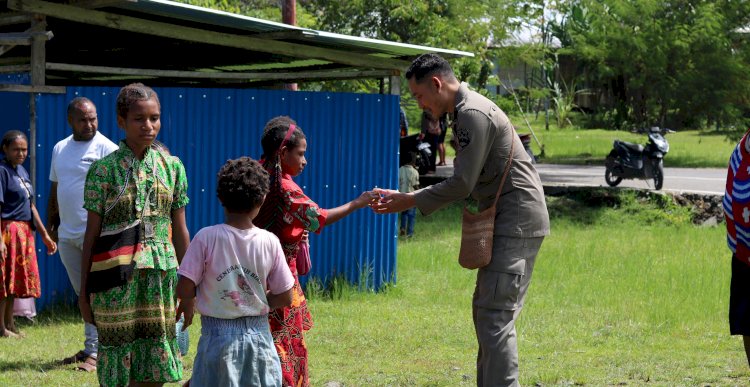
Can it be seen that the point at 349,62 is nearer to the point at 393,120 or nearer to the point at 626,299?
the point at 393,120

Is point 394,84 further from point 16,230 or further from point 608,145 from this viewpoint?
point 608,145

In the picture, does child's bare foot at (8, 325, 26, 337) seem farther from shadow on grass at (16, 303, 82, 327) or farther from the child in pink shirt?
the child in pink shirt

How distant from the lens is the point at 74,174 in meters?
7.05

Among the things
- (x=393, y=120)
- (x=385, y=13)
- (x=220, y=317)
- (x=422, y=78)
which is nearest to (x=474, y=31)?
(x=385, y=13)

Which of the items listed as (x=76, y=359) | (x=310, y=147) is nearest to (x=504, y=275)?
(x=76, y=359)

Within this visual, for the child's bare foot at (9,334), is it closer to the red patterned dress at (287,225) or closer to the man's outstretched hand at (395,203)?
the red patterned dress at (287,225)

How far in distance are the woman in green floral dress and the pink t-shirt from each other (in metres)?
0.51

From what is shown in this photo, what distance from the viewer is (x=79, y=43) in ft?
37.3

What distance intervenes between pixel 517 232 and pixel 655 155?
13139mm

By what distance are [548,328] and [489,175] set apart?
340 cm

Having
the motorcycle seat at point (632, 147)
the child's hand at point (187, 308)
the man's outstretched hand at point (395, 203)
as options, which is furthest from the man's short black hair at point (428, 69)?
the motorcycle seat at point (632, 147)

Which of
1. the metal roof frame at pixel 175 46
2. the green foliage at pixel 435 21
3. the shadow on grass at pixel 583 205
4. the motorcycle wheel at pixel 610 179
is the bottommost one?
the shadow on grass at pixel 583 205

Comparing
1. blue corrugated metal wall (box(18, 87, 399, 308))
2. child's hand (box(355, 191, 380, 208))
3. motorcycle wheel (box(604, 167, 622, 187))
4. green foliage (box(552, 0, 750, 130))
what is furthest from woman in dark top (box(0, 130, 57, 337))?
green foliage (box(552, 0, 750, 130))

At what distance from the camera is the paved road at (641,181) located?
19.2 metres
